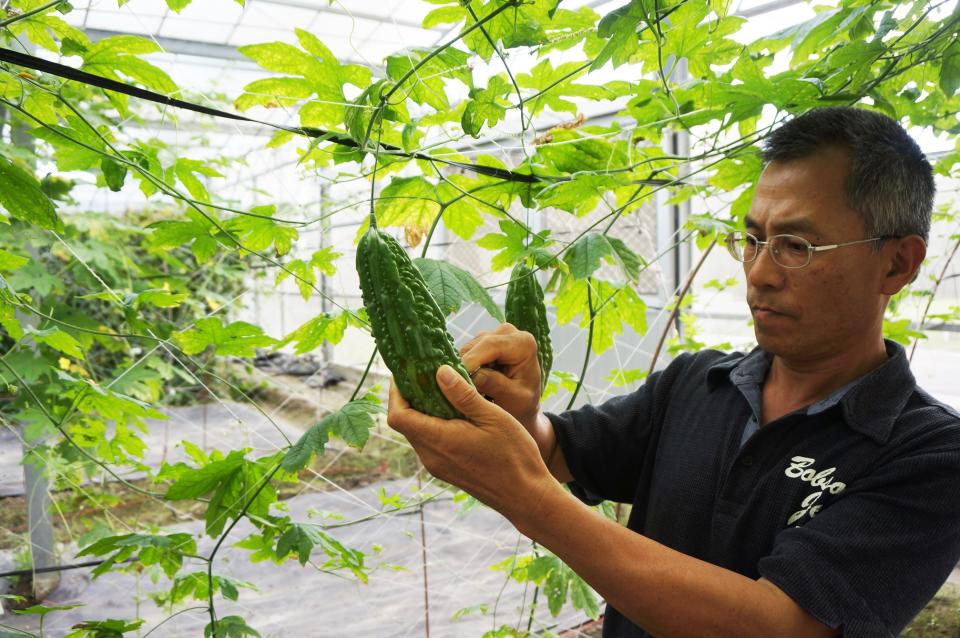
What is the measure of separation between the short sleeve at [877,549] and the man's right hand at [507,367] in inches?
21.7

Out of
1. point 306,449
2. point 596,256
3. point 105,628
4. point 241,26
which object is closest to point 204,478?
point 105,628

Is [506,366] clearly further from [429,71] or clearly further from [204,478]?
[204,478]

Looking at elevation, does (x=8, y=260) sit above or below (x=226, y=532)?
above

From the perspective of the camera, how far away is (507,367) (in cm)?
150

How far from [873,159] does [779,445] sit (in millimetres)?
605

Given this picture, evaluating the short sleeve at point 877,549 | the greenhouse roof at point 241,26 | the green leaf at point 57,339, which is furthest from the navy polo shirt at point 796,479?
the greenhouse roof at point 241,26

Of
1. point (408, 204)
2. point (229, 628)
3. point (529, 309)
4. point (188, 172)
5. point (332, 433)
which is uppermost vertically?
point (188, 172)

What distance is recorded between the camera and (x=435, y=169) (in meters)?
1.59

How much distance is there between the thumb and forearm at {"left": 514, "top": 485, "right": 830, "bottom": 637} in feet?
0.53

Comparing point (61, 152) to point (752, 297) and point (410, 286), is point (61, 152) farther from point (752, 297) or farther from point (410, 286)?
point (752, 297)

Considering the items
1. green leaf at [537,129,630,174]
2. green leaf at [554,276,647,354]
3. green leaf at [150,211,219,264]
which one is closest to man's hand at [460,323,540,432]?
green leaf at [554,276,647,354]

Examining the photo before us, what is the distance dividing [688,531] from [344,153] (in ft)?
3.61

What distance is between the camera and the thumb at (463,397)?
3.58 feet

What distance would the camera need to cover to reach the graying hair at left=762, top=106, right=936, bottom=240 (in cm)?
144
